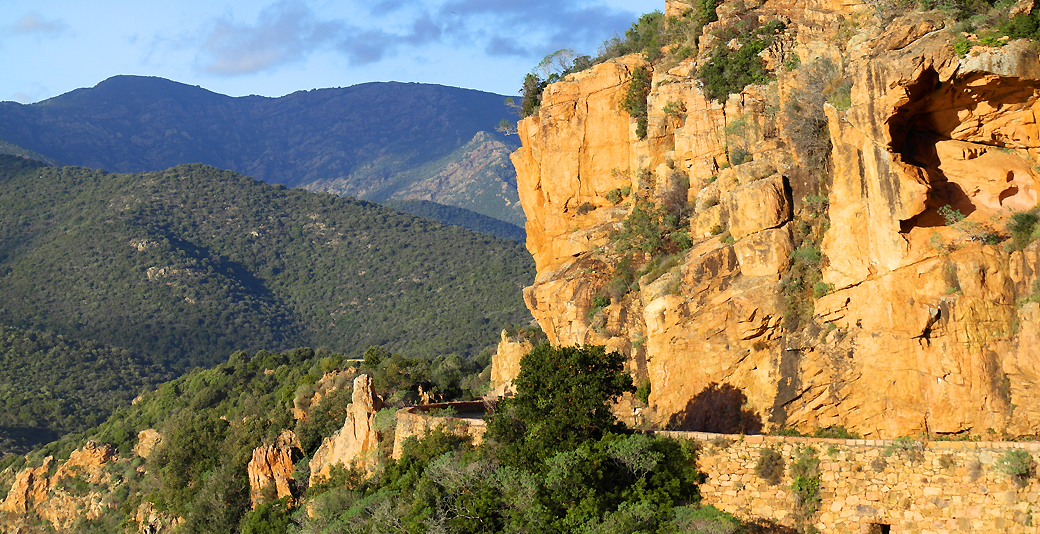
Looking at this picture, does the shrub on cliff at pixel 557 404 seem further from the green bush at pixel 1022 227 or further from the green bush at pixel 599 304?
the green bush at pixel 1022 227

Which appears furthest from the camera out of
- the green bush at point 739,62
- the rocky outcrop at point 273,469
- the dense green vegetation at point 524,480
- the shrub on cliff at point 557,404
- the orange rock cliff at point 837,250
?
the rocky outcrop at point 273,469

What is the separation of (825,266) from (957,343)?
3441 millimetres

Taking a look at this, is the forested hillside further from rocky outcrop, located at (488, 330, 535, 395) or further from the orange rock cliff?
the orange rock cliff

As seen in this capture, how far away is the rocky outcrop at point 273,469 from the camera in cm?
3244

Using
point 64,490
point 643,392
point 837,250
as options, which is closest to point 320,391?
point 643,392

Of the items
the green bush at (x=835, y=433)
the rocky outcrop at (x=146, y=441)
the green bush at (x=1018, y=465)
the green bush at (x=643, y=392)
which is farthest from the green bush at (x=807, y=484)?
the rocky outcrop at (x=146, y=441)

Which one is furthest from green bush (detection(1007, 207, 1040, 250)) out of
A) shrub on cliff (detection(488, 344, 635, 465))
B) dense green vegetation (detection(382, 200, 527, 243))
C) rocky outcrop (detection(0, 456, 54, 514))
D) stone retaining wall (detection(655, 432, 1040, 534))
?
dense green vegetation (detection(382, 200, 527, 243))

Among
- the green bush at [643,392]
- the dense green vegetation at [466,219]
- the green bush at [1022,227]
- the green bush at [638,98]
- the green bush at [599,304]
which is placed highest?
the dense green vegetation at [466,219]

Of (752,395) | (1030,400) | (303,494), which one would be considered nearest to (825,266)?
(752,395)

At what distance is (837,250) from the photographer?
20.8 meters

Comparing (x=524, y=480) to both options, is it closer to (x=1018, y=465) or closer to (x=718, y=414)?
(x=718, y=414)

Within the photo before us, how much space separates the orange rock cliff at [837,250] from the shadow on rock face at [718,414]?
4 cm

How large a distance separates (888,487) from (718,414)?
5.53 metres

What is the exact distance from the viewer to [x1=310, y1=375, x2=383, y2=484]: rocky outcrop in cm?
2748
